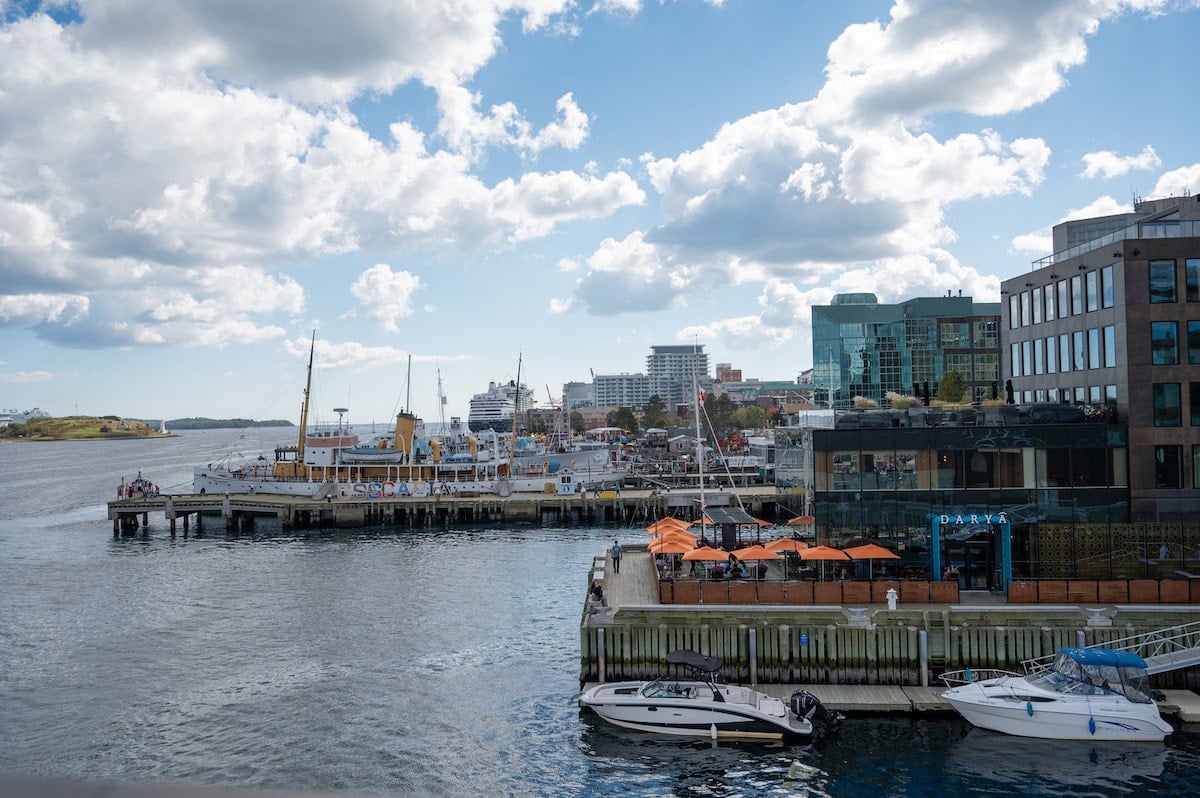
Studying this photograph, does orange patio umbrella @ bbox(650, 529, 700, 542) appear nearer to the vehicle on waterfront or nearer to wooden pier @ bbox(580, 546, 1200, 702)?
wooden pier @ bbox(580, 546, 1200, 702)

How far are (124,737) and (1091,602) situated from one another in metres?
35.5

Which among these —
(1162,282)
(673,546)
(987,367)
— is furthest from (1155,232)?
(987,367)

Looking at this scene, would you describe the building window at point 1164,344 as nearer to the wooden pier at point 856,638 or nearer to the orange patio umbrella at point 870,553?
the wooden pier at point 856,638

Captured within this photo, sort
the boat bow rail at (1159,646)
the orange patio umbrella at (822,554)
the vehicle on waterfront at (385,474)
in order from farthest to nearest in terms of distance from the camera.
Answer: the vehicle on waterfront at (385,474) → the orange patio umbrella at (822,554) → the boat bow rail at (1159,646)

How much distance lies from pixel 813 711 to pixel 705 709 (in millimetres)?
3605

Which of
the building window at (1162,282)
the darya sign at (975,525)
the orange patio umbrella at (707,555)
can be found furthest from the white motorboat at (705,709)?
the building window at (1162,282)

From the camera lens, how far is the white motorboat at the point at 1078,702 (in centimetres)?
2859

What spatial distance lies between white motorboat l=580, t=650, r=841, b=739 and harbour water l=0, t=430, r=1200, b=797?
0.55 metres

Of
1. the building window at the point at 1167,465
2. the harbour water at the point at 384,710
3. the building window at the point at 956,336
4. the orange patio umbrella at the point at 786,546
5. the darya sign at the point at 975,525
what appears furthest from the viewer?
the building window at the point at 956,336

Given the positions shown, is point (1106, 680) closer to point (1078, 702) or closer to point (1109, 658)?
point (1109, 658)

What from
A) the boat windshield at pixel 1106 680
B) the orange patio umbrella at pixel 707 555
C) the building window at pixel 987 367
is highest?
the building window at pixel 987 367

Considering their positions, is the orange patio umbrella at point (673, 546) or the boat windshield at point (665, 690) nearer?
the boat windshield at point (665, 690)

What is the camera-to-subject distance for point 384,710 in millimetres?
33281

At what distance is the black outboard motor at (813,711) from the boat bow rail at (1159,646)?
7.59 metres
